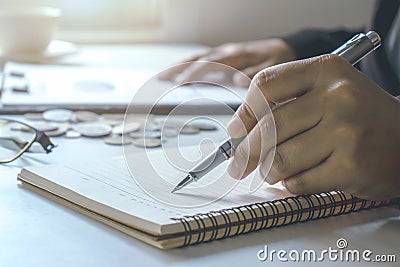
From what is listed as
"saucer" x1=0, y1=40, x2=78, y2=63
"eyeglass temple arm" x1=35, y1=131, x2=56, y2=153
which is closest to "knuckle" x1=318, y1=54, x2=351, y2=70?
"eyeglass temple arm" x1=35, y1=131, x2=56, y2=153

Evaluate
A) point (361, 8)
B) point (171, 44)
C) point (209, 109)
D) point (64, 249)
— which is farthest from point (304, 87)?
point (361, 8)

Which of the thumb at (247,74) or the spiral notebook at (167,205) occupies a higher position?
the spiral notebook at (167,205)

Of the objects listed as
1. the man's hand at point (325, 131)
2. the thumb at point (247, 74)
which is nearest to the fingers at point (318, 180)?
the man's hand at point (325, 131)

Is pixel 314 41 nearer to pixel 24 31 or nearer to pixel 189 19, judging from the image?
pixel 189 19

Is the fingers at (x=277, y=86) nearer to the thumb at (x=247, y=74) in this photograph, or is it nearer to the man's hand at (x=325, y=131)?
the man's hand at (x=325, y=131)

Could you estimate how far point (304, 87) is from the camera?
67 centimetres

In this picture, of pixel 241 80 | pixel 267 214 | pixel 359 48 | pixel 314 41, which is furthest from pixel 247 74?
pixel 267 214

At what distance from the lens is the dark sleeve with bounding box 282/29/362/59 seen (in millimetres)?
1388

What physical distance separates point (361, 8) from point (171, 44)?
52 centimetres

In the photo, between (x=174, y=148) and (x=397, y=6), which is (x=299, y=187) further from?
(x=397, y=6)

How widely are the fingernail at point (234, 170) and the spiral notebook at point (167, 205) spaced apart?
0.03 feet

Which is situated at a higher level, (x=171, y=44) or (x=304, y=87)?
(x=304, y=87)

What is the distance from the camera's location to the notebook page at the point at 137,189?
2.01ft

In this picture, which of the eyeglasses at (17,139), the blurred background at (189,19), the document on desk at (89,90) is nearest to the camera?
the eyeglasses at (17,139)
